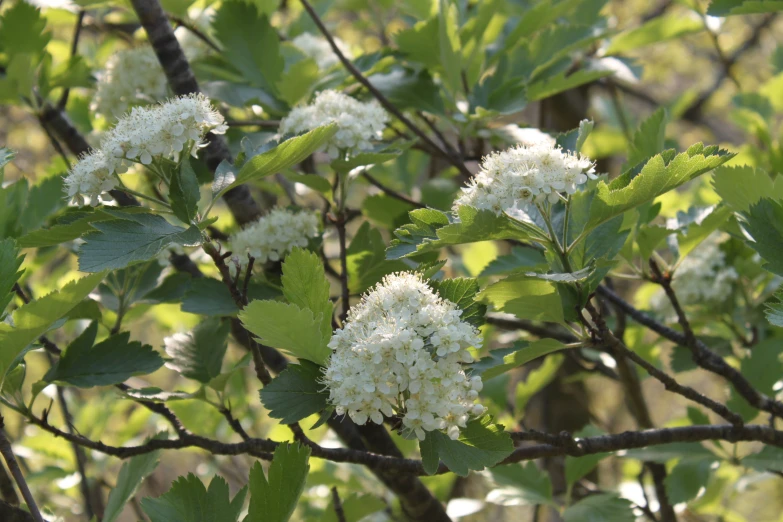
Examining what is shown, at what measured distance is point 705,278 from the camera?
5.09ft

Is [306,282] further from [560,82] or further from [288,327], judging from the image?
[560,82]

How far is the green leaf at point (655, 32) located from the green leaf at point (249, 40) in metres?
0.80

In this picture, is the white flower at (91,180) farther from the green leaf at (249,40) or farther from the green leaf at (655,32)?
the green leaf at (655,32)

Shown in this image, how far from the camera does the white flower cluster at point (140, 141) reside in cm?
93

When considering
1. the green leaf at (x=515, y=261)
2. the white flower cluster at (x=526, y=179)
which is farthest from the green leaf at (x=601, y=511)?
the white flower cluster at (x=526, y=179)

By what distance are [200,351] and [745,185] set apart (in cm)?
81

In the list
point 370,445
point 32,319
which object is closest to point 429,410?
point 32,319

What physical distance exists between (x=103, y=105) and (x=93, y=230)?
27.1 inches

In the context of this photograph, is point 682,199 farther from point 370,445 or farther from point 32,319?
point 32,319

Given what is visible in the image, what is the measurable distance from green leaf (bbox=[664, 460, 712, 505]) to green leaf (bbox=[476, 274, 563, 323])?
2.12 feet

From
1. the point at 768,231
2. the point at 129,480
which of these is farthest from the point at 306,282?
the point at 768,231

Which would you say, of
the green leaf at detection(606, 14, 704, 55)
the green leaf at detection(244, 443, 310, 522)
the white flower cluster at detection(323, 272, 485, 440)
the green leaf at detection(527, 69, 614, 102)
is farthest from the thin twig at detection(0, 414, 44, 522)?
the green leaf at detection(606, 14, 704, 55)

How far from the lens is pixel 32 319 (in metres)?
0.86

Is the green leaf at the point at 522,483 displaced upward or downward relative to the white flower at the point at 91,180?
downward
